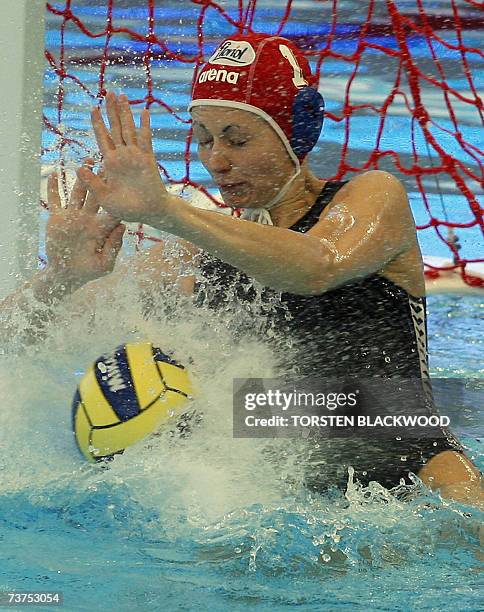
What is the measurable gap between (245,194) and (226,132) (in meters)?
A: 0.15

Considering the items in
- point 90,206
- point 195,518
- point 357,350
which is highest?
point 90,206

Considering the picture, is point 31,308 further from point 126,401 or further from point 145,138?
point 145,138

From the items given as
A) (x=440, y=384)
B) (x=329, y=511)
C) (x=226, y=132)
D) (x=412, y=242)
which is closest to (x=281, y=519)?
(x=329, y=511)

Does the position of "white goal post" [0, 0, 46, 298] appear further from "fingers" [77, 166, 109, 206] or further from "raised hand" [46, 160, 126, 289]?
"fingers" [77, 166, 109, 206]

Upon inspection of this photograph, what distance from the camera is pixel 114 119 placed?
1.74 m

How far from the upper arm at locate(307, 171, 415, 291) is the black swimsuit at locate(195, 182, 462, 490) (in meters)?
0.10

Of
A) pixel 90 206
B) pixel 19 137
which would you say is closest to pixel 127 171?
pixel 90 206

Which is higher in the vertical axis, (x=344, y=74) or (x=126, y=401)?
(x=344, y=74)

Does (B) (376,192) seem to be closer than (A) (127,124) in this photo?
No

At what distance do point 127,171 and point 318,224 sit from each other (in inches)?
19.4

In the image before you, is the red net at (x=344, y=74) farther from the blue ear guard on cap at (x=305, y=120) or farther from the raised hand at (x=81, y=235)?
the raised hand at (x=81, y=235)

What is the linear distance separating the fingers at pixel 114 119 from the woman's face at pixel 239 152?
1.34 ft

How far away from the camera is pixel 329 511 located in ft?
6.62

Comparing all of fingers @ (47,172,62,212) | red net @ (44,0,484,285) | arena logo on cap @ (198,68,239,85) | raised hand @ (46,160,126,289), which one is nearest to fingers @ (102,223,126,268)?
raised hand @ (46,160,126,289)
